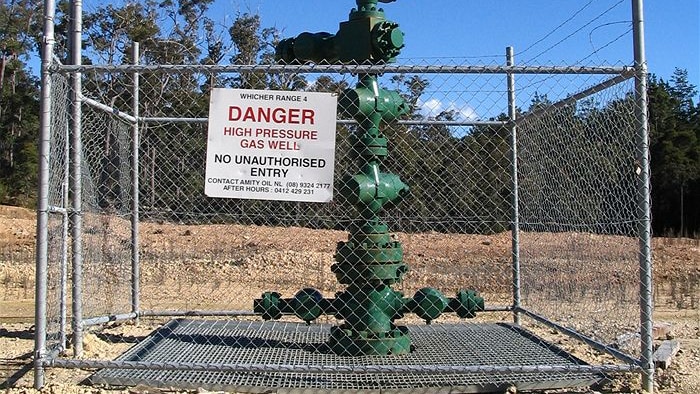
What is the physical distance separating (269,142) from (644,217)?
268 cm

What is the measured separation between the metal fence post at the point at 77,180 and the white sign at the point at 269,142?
1445mm

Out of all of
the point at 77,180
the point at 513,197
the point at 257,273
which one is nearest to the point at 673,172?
the point at 257,273

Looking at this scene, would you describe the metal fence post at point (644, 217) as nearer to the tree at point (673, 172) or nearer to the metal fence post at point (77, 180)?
the metal fence post at point (77, 180)

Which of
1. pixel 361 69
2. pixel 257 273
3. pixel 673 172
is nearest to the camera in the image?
pixel 361 69

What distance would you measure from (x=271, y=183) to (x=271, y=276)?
10108mm

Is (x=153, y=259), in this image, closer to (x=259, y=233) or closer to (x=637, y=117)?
(x=259, y=233)

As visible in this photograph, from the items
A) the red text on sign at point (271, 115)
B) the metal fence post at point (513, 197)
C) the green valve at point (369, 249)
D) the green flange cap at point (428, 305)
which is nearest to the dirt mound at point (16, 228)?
the metal fence post at point (513, 197)

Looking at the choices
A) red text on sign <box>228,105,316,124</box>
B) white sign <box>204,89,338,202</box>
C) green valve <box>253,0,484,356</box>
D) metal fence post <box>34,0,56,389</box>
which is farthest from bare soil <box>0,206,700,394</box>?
red text on sign <box>228,105,316,124</box>

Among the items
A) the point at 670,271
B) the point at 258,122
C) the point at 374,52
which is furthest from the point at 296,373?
the point at 670,271

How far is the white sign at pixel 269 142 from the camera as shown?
5473 millimetres

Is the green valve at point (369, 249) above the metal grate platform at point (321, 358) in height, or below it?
above

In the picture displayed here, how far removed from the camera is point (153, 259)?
672 inches

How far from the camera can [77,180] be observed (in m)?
6.22

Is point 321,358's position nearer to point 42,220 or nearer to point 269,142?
point 269,142
